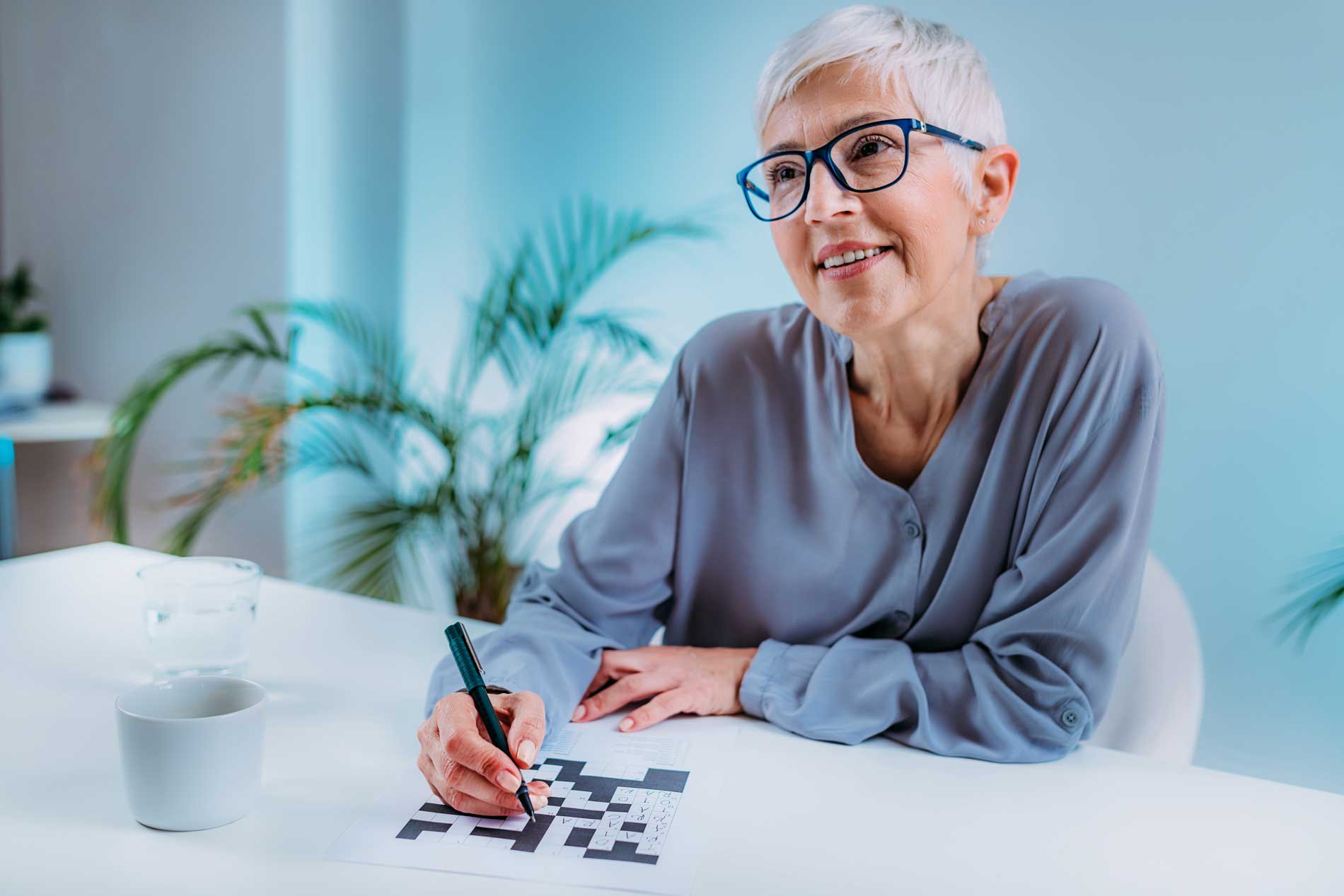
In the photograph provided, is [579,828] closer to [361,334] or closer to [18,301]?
[361,334]

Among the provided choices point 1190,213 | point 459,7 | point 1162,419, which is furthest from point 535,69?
point 1162,419

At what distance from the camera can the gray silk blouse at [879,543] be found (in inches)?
39.4

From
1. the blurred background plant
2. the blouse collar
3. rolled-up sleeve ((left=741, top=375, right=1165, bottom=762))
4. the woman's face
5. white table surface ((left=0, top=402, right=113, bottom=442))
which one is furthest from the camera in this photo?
the blurred background plant

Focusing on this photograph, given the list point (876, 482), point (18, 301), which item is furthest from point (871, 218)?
point (18, 301)

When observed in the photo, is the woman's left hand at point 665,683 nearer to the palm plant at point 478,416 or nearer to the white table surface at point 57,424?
the palm plant at point 478,416

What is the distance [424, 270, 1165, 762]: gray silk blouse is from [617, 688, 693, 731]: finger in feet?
0.19

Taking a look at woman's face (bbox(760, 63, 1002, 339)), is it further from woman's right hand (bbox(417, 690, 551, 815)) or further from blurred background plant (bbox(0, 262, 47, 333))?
blurred background plant (bbox(0, 262, 47, 333))

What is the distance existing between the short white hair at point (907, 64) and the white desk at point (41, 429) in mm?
1900

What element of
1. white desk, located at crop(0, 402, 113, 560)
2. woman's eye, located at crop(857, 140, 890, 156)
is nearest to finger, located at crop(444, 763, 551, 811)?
woman's eye, located at crop(857, 140, 890, 156)

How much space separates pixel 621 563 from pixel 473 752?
0.44m

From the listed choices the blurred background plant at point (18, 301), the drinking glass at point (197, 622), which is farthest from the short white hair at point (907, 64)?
the blurred background plant at point (18, 301)

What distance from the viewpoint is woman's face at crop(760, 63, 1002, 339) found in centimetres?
107

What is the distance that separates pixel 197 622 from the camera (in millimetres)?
1047

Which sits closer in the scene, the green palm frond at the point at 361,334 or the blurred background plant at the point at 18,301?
the green palm frond at the point at 361,334
